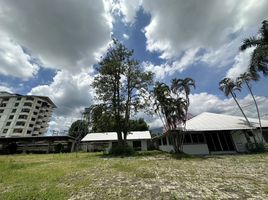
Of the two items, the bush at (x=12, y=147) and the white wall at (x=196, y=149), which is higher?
the bush at (x=12, y=147)

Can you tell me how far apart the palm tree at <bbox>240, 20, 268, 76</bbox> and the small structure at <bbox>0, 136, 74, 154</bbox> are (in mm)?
31875

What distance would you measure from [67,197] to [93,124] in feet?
53.7

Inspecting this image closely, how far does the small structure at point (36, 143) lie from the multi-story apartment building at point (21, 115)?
2651cm

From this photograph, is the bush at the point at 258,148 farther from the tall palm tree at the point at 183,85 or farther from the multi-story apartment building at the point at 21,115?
the multi-story apartment building at the point at 21,115

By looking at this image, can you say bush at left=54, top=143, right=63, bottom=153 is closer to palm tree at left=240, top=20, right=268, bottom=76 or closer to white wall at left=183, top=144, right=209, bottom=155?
white wall at left=183, top=144, right=209, bottom=155

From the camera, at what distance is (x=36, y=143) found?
35062mm

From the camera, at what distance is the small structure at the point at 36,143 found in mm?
32312

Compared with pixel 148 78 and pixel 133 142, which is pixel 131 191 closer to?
pixel 148 78

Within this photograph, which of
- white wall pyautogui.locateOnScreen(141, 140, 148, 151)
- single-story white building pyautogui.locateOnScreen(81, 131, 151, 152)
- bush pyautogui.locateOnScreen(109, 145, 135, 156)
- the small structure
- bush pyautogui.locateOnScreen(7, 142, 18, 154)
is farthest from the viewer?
white wall pyautogui.locateOnScreen(141, 140, 148, 151)

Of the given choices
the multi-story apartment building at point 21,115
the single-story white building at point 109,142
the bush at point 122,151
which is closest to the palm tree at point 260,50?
the bush at point 122,151

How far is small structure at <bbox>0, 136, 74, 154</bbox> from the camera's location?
1272 inches

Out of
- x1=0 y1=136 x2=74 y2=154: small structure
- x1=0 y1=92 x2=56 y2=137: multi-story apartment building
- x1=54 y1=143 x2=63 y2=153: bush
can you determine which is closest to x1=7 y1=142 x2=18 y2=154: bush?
x1=0 y1=136 x2=74 y2=154: small structure

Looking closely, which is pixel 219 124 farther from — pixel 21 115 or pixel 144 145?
pixel 21 115

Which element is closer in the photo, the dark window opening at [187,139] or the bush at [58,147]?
the dark window opening at [187,139]
